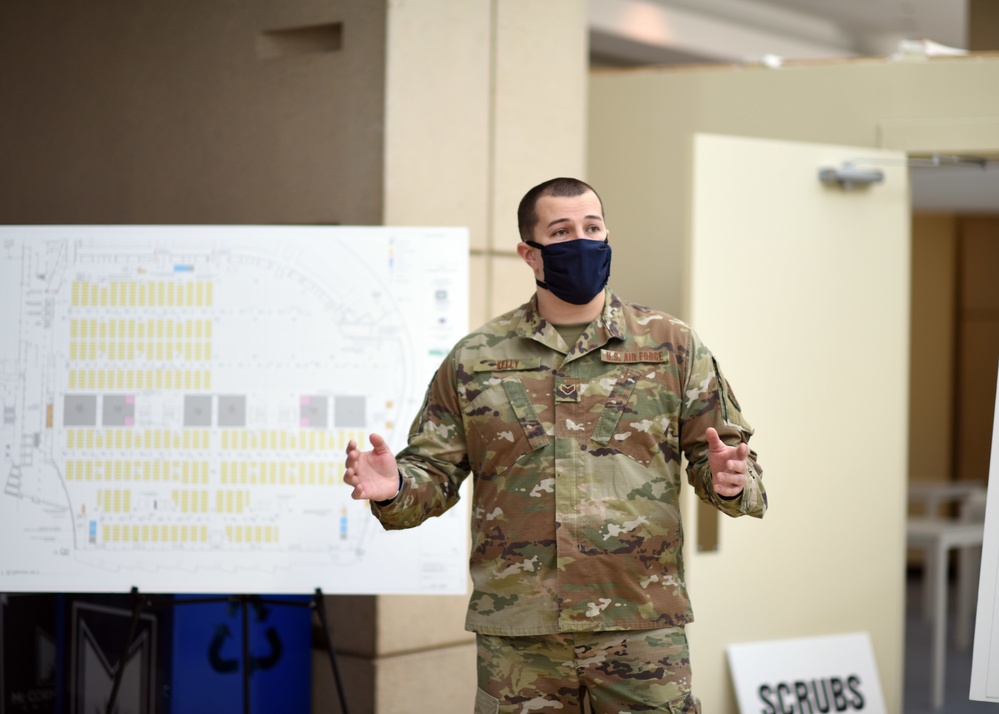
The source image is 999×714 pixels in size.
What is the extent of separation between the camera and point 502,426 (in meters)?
1.94

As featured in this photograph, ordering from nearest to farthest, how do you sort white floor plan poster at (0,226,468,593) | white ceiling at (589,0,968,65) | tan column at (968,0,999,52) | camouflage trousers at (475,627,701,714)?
camouflage trousers at (475,627,701,714) < white floor plan poster at (0,226,468,593) < tan column at (968,0,999,52) < white ceiling at (589,0,968,65)

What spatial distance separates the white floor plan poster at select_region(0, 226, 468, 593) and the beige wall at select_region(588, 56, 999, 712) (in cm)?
131

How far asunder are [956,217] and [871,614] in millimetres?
4832

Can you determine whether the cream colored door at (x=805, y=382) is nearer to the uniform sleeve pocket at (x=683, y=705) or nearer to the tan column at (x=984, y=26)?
the uniform sleeve pocket at (x=683, y=705)

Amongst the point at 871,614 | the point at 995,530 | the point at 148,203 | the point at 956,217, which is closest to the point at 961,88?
the point at 871,614

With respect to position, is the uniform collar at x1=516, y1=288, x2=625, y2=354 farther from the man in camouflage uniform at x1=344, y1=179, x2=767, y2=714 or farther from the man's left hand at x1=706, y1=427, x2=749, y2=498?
the man's left hand at x1=706, y1=427, x2=749, y2=498

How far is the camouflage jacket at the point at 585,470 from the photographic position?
1.88 metres

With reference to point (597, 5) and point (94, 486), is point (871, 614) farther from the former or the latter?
point (597, 5)

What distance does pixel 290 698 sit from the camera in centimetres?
319

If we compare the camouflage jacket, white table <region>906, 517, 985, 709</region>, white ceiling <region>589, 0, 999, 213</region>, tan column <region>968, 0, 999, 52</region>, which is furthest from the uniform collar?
white ceiling <region>589, 0, 999, 213</region>

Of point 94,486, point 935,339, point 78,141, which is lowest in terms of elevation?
point 94,486

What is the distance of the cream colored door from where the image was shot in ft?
11.0

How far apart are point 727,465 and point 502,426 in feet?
1.43

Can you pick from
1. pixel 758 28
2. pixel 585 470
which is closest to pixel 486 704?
pixel 585 470
